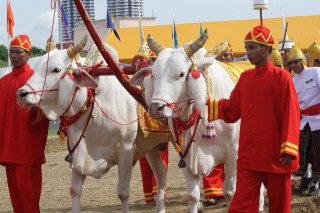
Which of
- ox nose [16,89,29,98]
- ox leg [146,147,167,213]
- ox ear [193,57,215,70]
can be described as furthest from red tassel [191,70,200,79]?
ox leg [146,147,167,213]

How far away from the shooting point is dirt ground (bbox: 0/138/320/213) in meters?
8.96

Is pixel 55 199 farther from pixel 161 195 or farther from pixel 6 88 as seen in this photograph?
pixel 6 88

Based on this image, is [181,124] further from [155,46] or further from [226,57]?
[226,57]

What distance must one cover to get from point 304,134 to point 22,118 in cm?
377

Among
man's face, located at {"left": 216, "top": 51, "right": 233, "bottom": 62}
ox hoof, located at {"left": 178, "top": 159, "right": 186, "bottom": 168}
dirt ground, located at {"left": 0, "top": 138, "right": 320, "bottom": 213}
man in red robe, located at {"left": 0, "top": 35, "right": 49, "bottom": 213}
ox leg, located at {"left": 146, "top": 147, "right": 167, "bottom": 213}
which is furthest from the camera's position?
man's face, located at {"left": 216, "top": 51, "right": 233, "bottom": 62}

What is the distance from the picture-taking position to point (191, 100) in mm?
6730

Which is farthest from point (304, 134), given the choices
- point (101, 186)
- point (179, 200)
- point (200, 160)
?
point (101, 186)

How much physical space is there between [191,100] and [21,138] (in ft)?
5.67

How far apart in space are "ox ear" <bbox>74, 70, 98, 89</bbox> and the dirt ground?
2.20 meters

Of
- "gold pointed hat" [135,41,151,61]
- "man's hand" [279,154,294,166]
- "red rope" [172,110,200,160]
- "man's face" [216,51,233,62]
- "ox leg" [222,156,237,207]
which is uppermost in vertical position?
"gold pointed hat" [135,41,151,61]

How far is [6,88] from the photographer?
738 cm

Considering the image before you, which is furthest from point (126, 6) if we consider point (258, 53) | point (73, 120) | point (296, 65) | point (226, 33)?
point (226, 33)

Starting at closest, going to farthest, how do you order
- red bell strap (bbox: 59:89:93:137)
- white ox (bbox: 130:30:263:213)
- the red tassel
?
white ox (bbox: 130:30:263:213) < the red tassel < red bell strap (bbox: 59:89:93:137)

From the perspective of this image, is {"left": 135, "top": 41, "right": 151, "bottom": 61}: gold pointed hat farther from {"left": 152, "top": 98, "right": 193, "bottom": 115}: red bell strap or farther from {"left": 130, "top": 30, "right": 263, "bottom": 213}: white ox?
{"left": 152, "top": 98, "right": 193, "bottom": 115}: red bell strap
